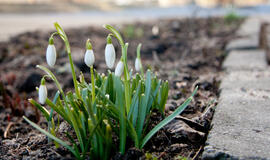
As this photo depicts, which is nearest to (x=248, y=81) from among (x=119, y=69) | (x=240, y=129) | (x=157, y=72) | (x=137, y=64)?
(x=157, y=72)

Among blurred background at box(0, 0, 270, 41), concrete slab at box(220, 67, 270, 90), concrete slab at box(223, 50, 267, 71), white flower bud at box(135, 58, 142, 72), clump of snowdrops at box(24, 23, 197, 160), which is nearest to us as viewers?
clump of snowdrops at box(24, 23, 197, 160)

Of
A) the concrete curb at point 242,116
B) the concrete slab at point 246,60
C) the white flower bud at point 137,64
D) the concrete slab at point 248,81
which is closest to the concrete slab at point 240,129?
the concrete curb at point 242,116

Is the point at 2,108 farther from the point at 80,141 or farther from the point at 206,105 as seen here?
the point at 206,105

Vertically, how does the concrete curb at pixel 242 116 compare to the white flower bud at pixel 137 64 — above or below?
below

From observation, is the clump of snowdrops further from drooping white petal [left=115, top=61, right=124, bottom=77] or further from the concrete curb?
the concrete curb

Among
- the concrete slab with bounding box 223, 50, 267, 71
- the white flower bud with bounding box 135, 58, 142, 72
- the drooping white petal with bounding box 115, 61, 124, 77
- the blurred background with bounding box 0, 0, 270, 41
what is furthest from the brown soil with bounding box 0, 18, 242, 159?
the blurred background with bounding box 0, 0, 270, 41

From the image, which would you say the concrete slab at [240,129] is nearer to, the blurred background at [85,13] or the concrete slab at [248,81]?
the concrete slab at [248,81]

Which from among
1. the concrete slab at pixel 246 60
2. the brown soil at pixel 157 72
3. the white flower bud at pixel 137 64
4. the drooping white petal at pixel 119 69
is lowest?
the brown soil at pixel 157 72

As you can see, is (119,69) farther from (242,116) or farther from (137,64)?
(242,116)
